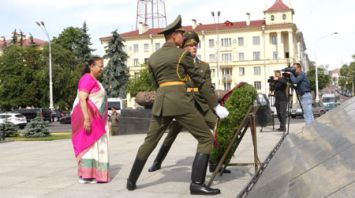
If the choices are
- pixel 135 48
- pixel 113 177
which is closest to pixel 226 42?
pixel 135 48

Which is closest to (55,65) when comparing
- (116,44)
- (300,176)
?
(116,44)

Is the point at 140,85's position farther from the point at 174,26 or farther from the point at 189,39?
the point at 174,26

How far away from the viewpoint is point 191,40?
566 centimetres

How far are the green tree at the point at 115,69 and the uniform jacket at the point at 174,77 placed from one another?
56.2 metres

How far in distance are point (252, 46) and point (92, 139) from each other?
8734 centimetres

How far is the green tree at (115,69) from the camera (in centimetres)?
6075

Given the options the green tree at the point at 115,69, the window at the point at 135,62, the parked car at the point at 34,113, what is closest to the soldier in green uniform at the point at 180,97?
the parked car at the point at 34,113

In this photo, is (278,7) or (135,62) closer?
(278,7)

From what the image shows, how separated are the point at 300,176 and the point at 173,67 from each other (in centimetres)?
242

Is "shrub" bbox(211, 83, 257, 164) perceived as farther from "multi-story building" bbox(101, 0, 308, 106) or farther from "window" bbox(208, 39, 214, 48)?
A: "window" bbox(208, 39, 214, 48)

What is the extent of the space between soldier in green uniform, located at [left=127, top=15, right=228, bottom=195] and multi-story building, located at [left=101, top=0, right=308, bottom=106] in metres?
80.9

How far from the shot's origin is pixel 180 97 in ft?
16.5

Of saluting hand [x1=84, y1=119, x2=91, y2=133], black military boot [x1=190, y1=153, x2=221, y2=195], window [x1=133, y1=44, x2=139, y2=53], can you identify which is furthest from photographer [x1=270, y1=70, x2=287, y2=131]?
window [x1=133, y1=44, x2=139, y2=53]

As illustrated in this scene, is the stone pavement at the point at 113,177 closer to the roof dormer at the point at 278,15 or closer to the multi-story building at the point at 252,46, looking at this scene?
the multi-story building at the point at 252,46
